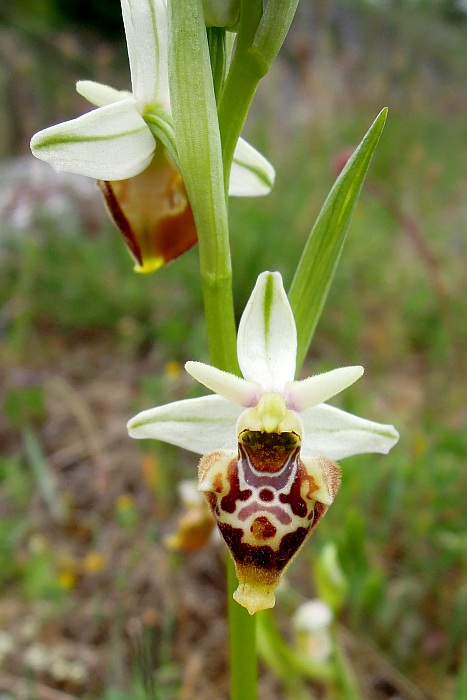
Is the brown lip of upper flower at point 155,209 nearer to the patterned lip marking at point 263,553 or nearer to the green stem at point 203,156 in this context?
the green stem at point 203,156

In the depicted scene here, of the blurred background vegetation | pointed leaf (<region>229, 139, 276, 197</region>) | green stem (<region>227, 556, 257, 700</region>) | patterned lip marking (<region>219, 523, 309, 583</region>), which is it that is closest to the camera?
patterned lip marking (<region>219, 523, 309, 583</region>)

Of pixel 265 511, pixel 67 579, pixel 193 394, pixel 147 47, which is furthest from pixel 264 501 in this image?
pixel 67 579

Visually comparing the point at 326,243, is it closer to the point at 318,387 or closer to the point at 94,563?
the point at 318,387

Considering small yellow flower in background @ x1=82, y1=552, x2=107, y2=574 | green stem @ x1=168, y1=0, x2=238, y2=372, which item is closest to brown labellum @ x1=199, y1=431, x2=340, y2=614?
green stem @ x1=168, y1=0, x2=238, y2=372

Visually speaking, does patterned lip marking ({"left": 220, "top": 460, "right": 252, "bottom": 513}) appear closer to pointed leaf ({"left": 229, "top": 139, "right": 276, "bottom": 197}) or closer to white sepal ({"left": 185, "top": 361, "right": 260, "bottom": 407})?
white sepal ({"left": 185, "top": 361, "right": 260, "bottom": 407})

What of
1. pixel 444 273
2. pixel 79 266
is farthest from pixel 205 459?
pixel 444 273

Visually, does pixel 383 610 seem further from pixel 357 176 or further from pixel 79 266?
pixel 79 266
